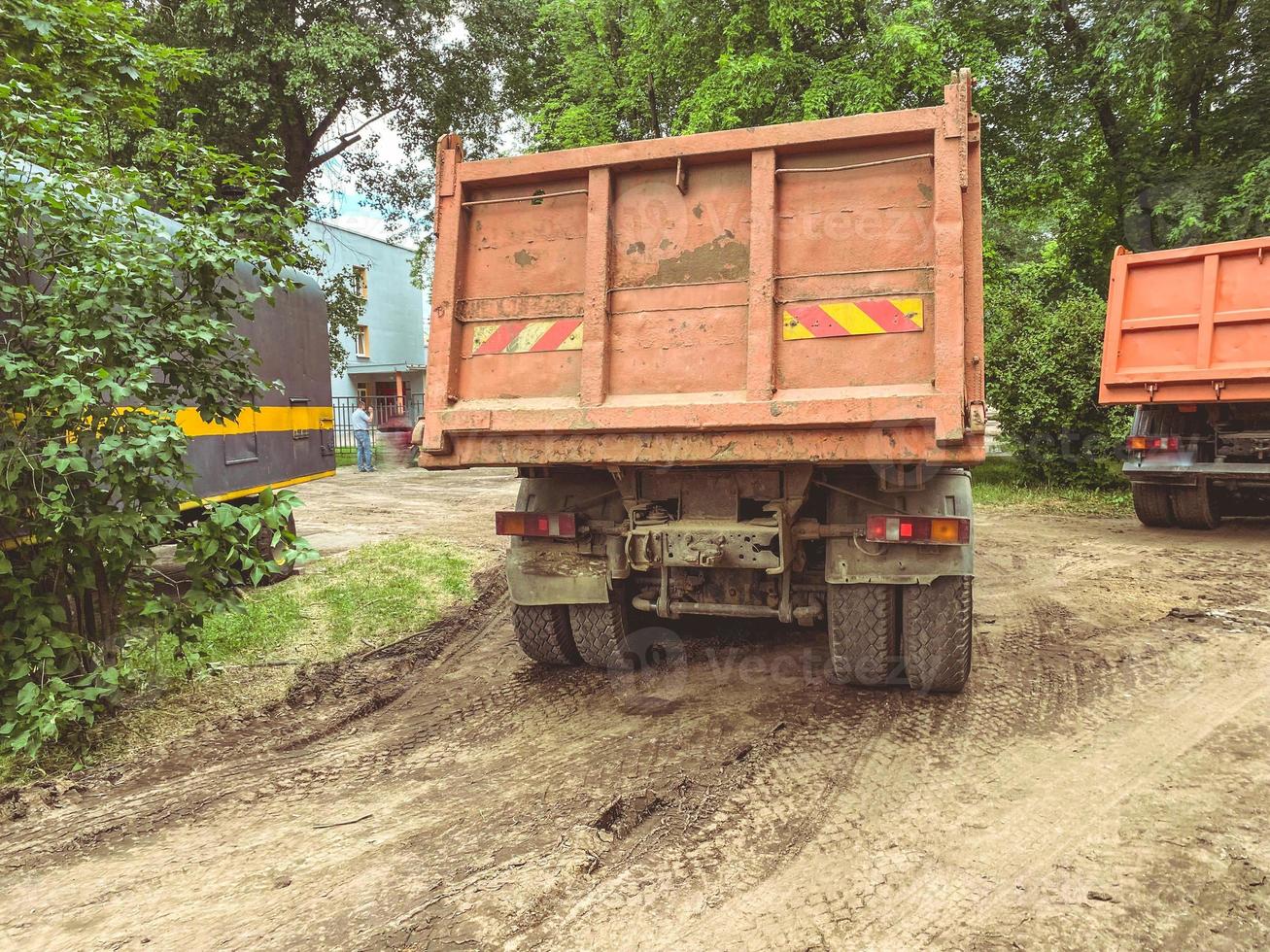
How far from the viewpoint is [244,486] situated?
22.9ft

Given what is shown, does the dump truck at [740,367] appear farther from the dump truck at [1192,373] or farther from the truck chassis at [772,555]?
the dump truck at [1192,373]

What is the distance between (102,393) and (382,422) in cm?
2260

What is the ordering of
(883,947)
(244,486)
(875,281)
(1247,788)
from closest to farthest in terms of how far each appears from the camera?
(883,947), (1247,788), (875,281), (244,486)

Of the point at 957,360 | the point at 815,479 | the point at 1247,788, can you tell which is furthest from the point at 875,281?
the point at 1247,788

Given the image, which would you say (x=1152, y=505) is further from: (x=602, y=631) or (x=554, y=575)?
(x=554, y=575)

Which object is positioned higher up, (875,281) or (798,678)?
(875,281)

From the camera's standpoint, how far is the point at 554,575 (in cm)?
433

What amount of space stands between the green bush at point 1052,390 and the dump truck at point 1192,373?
205 centimetres

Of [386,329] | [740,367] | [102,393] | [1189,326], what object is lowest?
[102,393]

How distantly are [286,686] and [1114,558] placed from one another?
21.9 feet

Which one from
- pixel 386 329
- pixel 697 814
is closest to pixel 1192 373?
pixel 697 814

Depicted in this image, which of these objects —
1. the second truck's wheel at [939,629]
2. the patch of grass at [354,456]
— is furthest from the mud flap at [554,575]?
the patch of grass at [354,456]

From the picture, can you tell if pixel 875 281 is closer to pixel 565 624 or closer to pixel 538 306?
pixel 538 306

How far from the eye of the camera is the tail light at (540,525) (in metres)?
4.27
